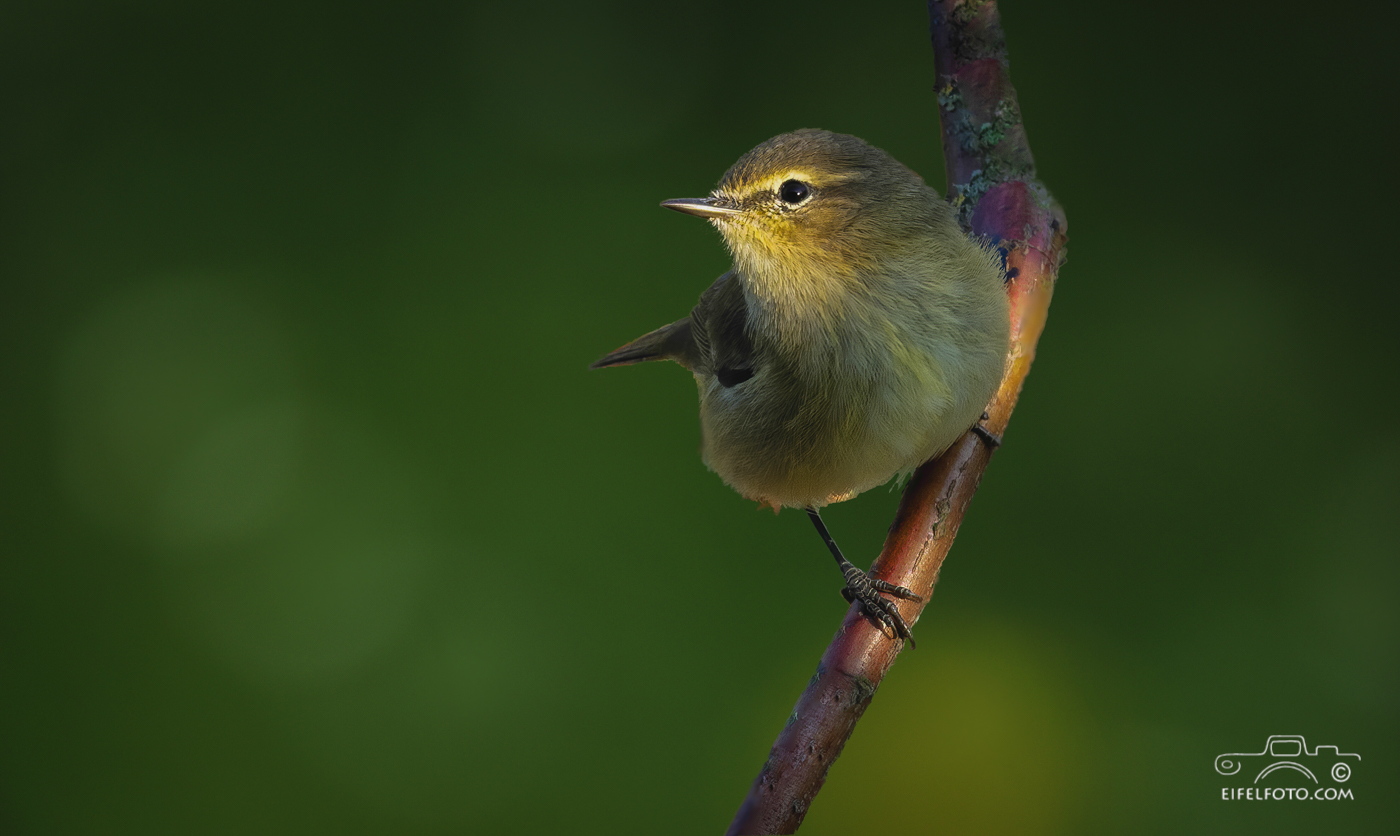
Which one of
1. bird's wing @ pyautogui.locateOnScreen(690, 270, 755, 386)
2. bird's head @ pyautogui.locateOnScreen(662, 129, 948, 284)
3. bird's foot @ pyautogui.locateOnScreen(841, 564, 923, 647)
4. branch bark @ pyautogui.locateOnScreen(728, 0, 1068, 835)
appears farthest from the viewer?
bird's wing @ pyautogui.locateOnScreen(690, 270, 755, 386)

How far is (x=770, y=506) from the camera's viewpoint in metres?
1.35

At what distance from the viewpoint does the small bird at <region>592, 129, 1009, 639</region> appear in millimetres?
1121

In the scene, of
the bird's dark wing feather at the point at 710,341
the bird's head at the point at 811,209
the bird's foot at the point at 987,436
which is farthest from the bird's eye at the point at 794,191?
the bird's foot at the point at 987,436

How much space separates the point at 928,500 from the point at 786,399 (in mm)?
208

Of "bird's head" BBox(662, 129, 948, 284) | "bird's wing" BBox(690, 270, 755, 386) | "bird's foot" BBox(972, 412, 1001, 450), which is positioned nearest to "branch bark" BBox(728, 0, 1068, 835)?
"bird's foot" BBox(972, 412, 1001, 450)

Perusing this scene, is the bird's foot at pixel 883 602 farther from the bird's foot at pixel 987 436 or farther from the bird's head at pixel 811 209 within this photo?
the bird's head at pixel 811 209

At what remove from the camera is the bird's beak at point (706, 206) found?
3.50ft

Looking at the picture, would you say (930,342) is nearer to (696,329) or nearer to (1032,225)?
(1032,225)

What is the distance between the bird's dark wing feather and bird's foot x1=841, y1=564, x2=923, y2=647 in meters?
0.36

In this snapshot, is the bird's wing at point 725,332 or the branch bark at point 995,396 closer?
the branch bark at point 995,396

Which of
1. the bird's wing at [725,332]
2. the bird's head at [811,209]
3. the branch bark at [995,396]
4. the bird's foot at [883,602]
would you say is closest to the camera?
the branch bark at [995,396]

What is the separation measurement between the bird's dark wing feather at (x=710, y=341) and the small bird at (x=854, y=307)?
9 centimetres

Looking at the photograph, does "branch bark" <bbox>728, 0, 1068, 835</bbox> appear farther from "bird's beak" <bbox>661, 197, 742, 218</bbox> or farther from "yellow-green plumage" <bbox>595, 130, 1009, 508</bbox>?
"bird's beak" <bbox>661, 197, 742, 218</bbox>

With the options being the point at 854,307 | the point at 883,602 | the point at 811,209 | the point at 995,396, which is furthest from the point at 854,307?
the point at 883,602
